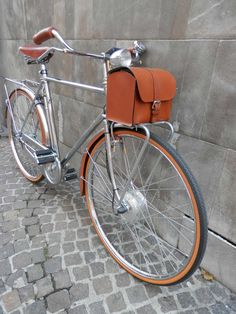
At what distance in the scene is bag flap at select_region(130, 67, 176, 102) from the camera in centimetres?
145

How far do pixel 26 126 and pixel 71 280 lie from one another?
6.63 ft

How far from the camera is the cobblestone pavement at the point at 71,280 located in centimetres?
181

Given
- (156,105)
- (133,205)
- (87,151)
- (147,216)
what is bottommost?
(147,216)

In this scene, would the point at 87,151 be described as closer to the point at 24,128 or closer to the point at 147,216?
the point at 147,216

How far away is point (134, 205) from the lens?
1.92m

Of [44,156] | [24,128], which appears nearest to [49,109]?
[44,156]

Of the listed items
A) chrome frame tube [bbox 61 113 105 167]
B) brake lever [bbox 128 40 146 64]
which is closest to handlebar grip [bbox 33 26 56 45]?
brake lever [bbox 128 40 146 64]

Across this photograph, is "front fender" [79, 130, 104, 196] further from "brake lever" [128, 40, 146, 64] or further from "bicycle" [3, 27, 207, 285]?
"brake lever" [128, 40, 146, 64]

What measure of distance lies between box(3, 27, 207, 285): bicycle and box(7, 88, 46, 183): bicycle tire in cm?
2

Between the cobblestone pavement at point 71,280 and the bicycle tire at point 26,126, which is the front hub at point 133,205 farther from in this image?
the bicycle tire at point 26,126

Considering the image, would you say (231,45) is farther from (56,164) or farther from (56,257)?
(56,257)

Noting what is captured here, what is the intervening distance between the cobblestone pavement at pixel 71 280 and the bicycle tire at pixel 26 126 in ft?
2.48

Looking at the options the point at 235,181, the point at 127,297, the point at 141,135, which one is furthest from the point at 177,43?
the point at 127,297

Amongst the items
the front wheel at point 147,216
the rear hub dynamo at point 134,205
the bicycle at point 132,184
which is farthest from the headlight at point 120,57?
the rear hub dynamo at point 134,205
